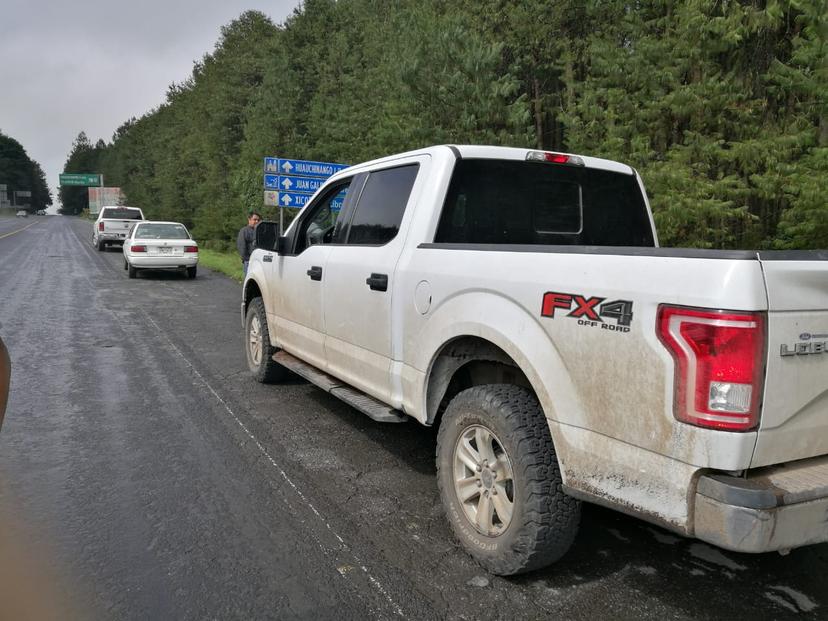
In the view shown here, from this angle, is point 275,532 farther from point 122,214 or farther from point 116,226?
point 122,214

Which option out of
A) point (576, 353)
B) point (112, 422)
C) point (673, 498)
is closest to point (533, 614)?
point (673, 498)

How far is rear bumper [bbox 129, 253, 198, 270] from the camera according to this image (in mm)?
18000

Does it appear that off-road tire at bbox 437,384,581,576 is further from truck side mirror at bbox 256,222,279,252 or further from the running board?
truck side mirror at bbox 256,222,279,252

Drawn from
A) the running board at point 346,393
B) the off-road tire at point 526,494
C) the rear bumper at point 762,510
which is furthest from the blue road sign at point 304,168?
the rear bumper at point 762,510

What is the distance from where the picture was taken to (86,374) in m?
6.85

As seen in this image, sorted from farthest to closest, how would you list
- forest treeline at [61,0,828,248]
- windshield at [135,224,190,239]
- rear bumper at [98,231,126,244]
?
rear bumper at [98,231,126,244] < windshield at [135,224,190,239] < forest treeline at [61,0,828,248]

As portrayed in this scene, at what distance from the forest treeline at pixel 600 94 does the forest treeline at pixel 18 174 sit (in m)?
166

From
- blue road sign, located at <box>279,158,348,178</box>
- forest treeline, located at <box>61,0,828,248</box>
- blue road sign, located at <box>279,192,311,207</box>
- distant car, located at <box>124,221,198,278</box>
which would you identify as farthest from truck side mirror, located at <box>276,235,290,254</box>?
distant car, located at <box>124,221,198,278</box>

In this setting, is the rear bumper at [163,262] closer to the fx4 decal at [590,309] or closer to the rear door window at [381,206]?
the rear door window at [381,206]

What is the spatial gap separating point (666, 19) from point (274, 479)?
1198 centimetres

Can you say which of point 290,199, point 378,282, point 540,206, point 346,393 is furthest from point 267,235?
point 290,199

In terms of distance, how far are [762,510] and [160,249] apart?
60.5ft

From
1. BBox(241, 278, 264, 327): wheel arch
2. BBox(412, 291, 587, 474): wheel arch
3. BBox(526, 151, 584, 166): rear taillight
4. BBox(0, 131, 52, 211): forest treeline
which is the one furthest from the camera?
BBox(0, 131, 52, 211): forest treeline

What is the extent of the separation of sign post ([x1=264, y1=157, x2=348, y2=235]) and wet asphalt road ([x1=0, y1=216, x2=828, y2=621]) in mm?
8844
